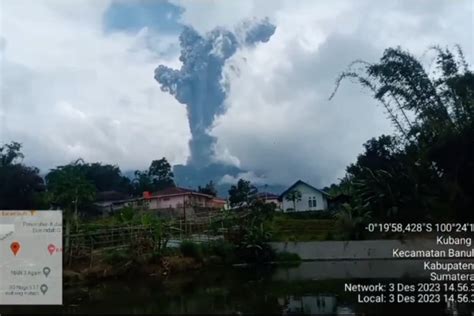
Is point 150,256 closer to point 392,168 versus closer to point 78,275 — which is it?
point 78,275

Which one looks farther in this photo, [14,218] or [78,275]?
[78,275]

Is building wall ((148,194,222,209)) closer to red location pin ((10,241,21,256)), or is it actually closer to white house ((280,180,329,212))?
white house ((280,180,329,212))

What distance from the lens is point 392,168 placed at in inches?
600

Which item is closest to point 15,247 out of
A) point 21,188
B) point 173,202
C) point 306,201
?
point 21,188

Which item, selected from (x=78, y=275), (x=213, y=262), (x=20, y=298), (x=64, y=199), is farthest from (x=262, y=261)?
(x=20, y=298)

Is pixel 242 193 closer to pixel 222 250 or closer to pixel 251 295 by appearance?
pixel 222 250

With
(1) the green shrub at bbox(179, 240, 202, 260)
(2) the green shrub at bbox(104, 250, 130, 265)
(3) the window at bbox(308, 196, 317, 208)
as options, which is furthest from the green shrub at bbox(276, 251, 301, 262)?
(3) the window at bbox(308, 196, 317, 208)

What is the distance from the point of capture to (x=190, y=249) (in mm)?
14438

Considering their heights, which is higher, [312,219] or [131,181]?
[131,181]

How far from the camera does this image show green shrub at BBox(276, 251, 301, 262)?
47.5 ft

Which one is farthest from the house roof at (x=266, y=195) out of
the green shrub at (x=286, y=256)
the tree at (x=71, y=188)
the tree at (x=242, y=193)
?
the tree at (x=71, y=188)

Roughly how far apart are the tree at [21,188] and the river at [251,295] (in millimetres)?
1302

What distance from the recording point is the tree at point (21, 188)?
651 cm

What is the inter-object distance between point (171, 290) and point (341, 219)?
6414 mm
